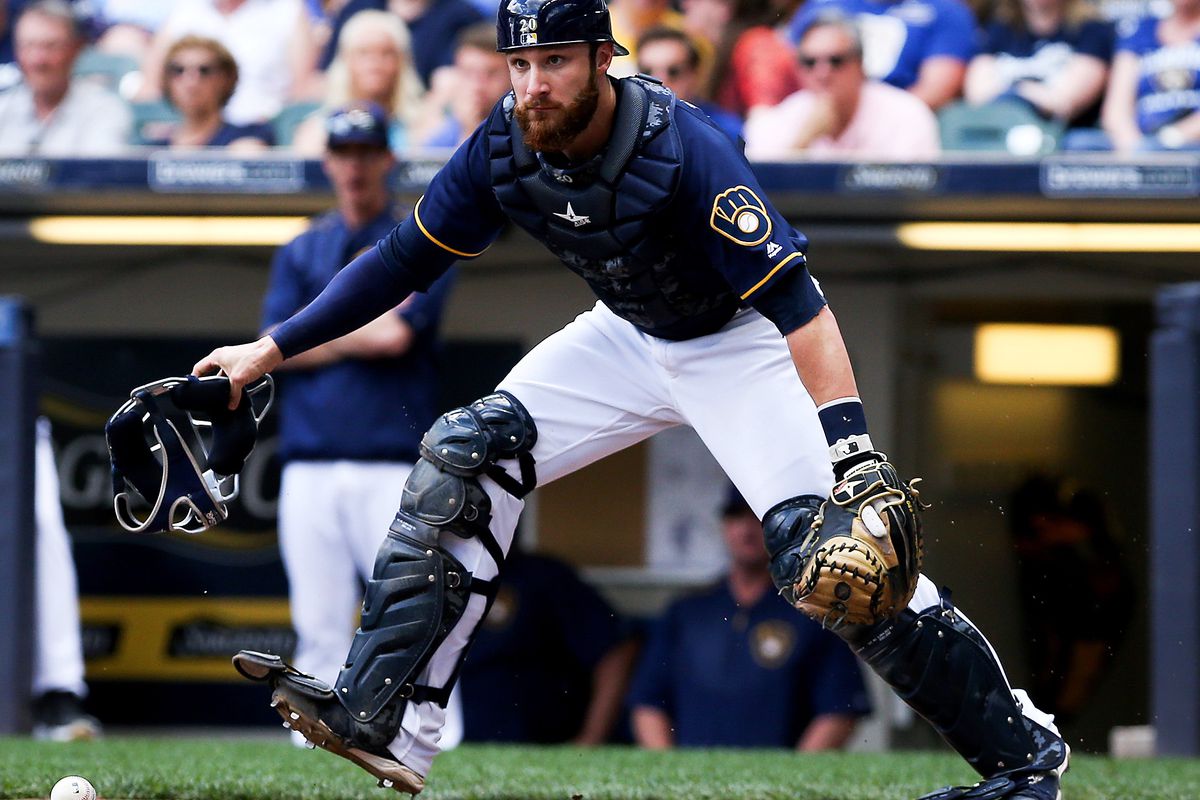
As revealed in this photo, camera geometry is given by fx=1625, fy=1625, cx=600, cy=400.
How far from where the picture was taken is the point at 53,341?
672cm

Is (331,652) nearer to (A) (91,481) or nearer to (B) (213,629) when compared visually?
(B) (213,629)

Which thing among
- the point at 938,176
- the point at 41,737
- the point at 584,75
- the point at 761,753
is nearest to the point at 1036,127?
the point at 938,176

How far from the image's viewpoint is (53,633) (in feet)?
17.6

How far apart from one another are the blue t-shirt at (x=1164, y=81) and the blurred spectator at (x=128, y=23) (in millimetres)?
4412

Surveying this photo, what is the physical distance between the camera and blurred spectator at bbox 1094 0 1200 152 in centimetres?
601

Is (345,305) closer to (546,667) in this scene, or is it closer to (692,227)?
(692,227)

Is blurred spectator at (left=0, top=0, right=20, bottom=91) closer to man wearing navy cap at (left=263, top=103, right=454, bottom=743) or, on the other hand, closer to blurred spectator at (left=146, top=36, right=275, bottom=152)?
blurred spectator at (left=146, top=36, right=275, bottom=152)

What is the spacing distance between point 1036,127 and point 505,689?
288 centimetres

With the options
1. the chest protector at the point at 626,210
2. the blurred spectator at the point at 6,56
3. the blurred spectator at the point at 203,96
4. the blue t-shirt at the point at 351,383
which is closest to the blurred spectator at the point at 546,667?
the blue t-shirt at the point at 351,383

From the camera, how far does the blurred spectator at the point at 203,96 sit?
6461mm

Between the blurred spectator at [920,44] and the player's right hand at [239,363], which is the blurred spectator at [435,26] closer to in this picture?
the blurred spectator at [920,44]

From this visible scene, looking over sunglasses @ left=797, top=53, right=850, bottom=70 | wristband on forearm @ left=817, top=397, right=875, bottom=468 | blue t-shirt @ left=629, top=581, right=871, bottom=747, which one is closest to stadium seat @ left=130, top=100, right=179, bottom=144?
sunglasses @ left=797, top=53, right=850, bottom=70

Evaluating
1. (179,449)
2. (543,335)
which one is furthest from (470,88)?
(179,449)

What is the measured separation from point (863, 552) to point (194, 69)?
15.9ft
